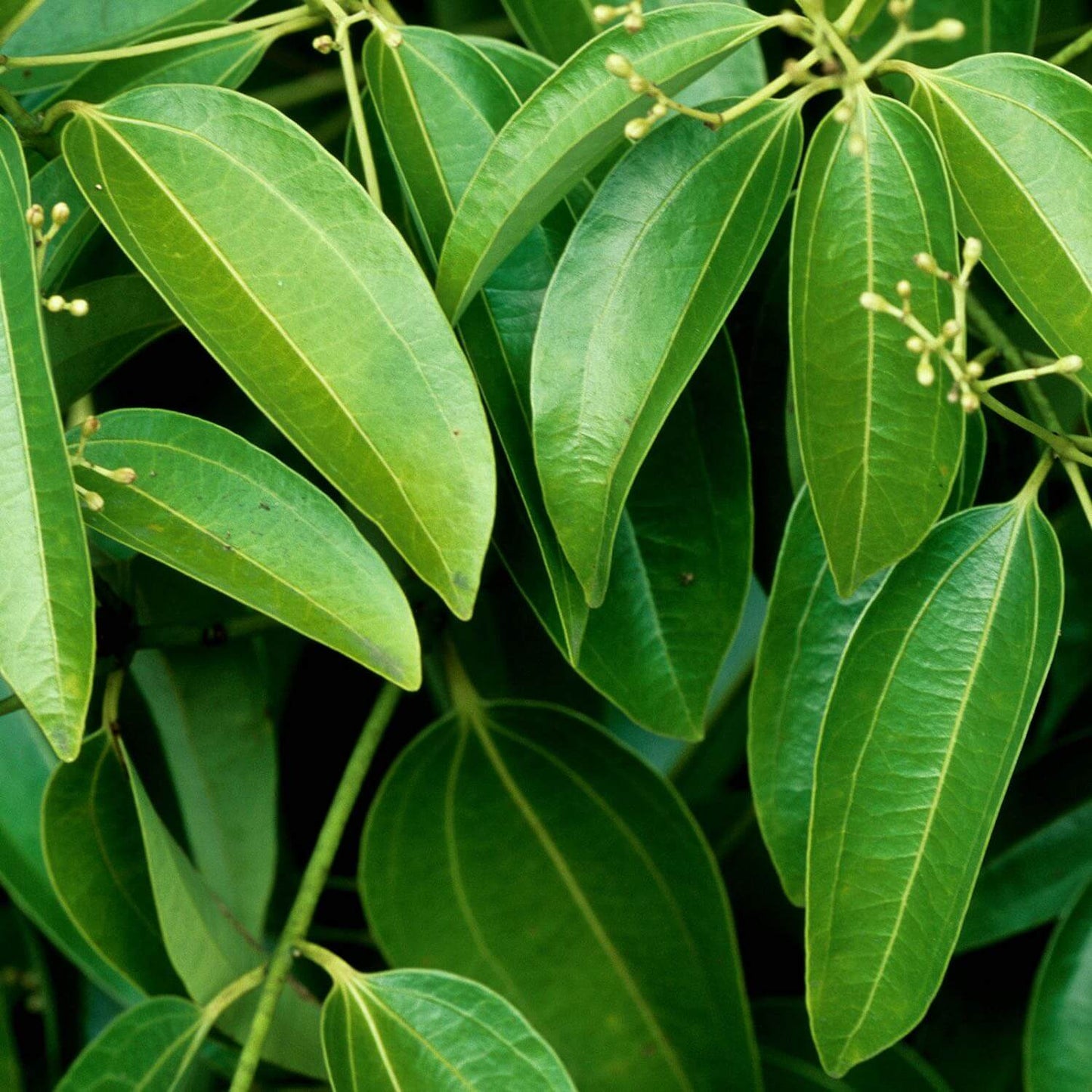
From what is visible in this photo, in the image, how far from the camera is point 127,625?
0.72m

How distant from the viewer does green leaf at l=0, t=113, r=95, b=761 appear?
1.54 ft

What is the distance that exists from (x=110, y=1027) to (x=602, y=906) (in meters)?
0.30

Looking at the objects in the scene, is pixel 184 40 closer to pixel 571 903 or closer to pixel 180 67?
pixel 180 67

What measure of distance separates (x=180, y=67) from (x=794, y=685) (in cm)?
44

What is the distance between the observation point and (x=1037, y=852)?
2.96ft

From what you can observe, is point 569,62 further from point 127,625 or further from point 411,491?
point 127,625

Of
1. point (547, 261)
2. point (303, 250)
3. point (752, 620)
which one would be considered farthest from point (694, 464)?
point (752, 620)

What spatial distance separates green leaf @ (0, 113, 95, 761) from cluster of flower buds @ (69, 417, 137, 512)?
56 millimetres

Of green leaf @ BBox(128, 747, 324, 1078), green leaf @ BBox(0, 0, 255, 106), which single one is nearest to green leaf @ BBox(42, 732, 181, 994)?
green leaf @ BBox(128, 747, 324, 1078)

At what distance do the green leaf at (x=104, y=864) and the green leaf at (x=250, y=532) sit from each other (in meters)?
0.19

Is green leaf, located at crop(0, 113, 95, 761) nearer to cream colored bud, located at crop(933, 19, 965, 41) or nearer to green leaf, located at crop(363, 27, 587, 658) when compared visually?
green leaf, located at crop(363, 27, 587, 658)

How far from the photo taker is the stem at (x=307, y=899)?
69cm

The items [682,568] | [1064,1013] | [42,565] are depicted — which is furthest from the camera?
[1064,1013]

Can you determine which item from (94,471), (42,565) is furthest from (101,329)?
(42,565)
